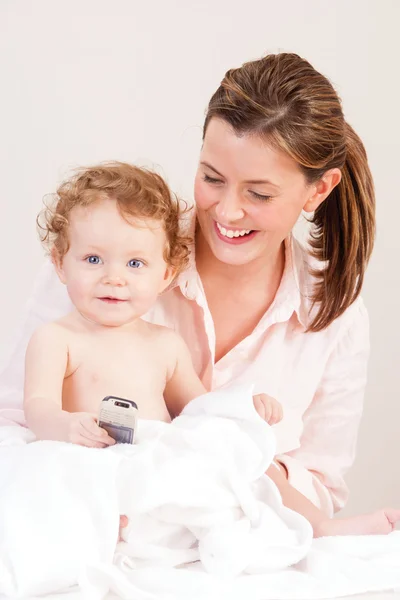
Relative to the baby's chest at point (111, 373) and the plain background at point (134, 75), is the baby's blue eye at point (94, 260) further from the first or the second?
the plain background at point (134, 75)

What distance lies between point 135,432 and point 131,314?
12.7 inches

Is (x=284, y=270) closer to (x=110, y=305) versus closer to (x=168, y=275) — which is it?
(x=168, y=275)

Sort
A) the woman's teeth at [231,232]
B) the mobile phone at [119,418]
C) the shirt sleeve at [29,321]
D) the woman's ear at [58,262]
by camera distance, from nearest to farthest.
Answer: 1. the mobile phone at [119,418]
2. the woman's ear at [58,262]
3. the woman's teeth at [231,232]
4. the shirt sleeve at [29,321]

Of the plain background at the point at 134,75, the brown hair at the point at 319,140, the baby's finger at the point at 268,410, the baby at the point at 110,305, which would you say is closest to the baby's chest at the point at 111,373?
the baby at the point at 110,305

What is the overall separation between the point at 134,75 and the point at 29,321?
1.19m

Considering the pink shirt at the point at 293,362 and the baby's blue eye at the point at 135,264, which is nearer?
the baby's blue eye at the point at 135,264

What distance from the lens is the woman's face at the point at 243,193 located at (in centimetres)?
186

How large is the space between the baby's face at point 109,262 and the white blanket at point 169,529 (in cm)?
27

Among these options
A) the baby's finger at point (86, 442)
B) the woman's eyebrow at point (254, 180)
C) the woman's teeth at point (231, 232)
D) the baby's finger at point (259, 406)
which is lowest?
the baby's finger at point (86, 442)

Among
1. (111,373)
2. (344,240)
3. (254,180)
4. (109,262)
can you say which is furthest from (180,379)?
(344,240)

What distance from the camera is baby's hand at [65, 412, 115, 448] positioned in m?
1.53

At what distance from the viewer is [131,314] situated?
181cm

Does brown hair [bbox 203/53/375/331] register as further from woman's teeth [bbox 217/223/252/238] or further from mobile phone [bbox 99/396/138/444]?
mobile phone [bbox 99/396/138/444]

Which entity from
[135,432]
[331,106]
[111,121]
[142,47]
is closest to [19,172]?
[111,121]
